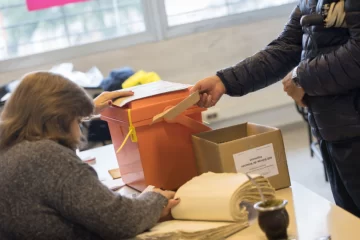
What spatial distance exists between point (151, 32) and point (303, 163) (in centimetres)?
153

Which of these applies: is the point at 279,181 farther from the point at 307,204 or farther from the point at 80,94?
the point at 80,94

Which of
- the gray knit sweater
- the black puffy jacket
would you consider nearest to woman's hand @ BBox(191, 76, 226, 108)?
the black puffy jacket

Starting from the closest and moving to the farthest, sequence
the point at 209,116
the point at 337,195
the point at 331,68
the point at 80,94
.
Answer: the point at 80,94, the point at 331,68, the point at 337,195, the point at 209,116

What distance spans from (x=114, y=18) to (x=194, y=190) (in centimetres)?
317

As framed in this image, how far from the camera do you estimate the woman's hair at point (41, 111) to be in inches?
58.4

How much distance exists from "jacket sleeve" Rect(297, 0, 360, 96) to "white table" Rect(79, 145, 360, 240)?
31 cm

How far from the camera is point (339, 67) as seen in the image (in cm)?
165

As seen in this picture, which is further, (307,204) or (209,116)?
(209,116)

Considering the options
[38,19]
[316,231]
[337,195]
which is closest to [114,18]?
[38,19]

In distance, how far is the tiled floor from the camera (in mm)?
3789

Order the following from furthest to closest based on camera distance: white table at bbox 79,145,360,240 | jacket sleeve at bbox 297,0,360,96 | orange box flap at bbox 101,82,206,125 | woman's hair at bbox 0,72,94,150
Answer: orange box flap at bbox 101,82,206,125 → jacket sleeve at bbox 297,0,360,96 → woman's hair at bbox 0,72,94,150 → white table at bbox 79,145,360,240

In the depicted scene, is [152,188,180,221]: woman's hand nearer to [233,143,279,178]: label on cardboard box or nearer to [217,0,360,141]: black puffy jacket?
[233,143,279,178]: label on cardboard box

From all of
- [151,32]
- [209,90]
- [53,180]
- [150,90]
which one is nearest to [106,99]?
[150,90]

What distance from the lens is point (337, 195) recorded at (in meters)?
1.85
